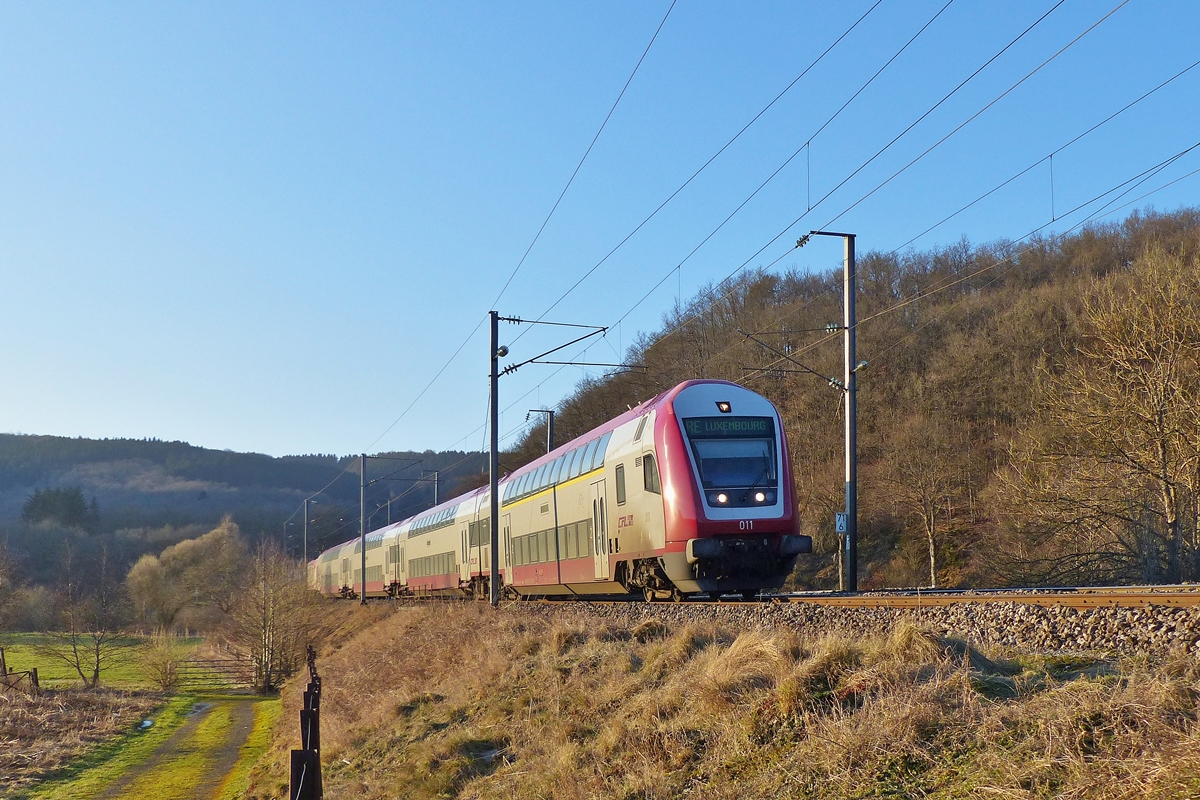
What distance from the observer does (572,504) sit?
936 inches

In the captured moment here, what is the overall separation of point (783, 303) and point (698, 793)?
7517cm

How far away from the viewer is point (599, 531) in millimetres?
21766

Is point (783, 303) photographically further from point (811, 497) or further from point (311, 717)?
point (311, 717)

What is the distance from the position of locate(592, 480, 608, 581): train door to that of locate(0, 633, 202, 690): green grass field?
1588 inches

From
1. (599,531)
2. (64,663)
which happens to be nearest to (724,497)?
(599,531)

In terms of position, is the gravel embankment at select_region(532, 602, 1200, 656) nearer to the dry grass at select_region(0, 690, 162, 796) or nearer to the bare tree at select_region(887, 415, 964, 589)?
the bare tree at select_region(887, 415, 964, 589)

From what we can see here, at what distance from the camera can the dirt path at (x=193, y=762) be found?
2981 cm

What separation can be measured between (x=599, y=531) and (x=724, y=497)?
4523 mm

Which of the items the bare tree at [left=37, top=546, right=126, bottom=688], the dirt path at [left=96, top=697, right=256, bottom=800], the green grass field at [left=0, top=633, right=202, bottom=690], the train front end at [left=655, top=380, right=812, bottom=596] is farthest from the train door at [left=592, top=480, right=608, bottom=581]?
the bare tree at [left=37, top=546, right=126, bottom=688]

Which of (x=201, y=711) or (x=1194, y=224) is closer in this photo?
(x=201, y=711)

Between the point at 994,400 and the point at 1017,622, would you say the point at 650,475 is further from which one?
the point at 994,400

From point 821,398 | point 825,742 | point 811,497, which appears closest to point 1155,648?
point 825,742

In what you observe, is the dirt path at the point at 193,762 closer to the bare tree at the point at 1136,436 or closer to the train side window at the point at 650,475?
the train side window at the point at 650,475

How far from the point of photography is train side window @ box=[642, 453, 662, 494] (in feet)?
61.2
